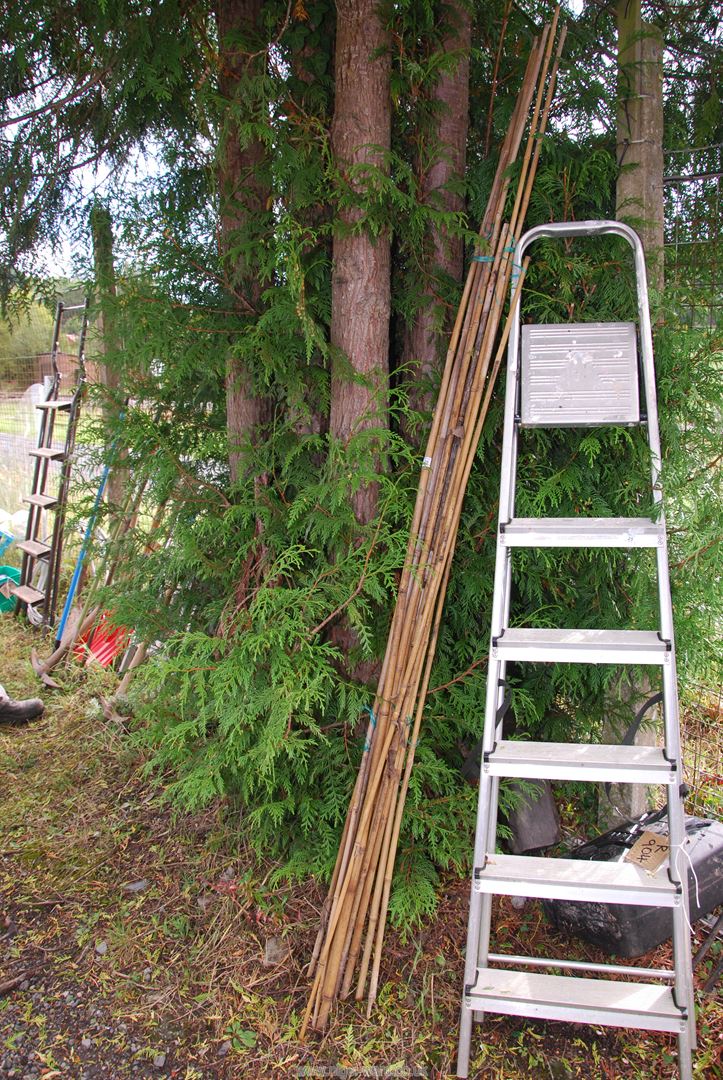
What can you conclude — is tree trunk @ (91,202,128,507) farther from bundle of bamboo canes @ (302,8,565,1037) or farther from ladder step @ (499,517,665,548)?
ladder step @ (499,517,665,548)

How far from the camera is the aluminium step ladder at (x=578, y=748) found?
1719mm

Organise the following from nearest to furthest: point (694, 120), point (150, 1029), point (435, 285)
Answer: point (150, 1029), point (435, 285), point (694, 120)

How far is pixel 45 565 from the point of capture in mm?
5277

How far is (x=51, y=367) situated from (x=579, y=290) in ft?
14.2

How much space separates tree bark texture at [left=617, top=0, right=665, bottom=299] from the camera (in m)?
2.18

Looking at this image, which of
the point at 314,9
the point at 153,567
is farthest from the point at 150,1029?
the point at 314,9

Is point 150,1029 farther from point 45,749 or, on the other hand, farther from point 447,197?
A: point 447,197

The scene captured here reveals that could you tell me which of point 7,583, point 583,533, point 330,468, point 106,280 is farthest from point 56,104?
point 7,583

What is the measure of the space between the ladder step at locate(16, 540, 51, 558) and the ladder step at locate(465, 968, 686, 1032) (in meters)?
4.18

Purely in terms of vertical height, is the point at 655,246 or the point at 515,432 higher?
the point at 655,246

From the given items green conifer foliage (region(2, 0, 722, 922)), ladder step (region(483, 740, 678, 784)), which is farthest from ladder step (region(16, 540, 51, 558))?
ladder step (region(483, 740, 678, 784))

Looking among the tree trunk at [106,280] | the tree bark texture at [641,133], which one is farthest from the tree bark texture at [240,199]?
the tree bark texture at [641,133]

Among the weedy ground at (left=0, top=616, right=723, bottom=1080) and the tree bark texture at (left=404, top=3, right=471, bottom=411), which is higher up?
the tree bark texture at (left=404, top=3, right=471, bottom=411)

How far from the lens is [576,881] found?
1747 millimetres
